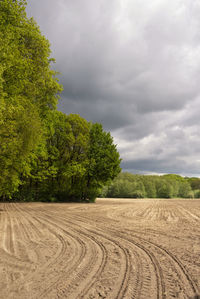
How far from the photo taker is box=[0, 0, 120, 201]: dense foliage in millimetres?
12625

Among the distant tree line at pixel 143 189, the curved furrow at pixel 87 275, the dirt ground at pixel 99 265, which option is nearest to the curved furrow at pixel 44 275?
the dirt ground at pixel 99 265

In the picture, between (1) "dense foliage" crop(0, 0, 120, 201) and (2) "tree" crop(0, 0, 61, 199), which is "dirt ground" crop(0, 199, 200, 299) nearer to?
(1) "dense foliage" crop(0, 0, 120, 201)

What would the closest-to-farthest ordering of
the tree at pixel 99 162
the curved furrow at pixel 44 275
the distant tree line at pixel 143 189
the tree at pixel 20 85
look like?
the curved furrow at pixel 44 275
the tree at pixel 20 85
the tree at pixel 99 162
the distant tree line at pixel 143 189

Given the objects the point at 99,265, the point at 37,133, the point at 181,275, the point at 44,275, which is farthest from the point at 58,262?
the point at 37,133

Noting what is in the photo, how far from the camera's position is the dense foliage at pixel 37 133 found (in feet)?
41.4

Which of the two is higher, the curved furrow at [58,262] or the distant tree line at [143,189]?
the distant tree line at [143,189]

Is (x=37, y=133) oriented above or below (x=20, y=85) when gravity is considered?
below

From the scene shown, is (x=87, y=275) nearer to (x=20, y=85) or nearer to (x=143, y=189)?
(x=20, y=85)

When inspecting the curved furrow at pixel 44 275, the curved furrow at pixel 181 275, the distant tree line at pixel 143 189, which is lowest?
the curved furrow at pixel 44 275

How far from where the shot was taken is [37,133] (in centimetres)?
1464

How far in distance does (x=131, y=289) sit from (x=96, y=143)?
2798 centimetres

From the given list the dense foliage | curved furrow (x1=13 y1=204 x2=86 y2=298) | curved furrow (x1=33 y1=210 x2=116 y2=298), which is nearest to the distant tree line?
the dense foliage

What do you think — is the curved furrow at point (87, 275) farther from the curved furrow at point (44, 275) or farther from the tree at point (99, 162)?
the tree at point (99, 162)

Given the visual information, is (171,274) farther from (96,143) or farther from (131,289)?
(96,143)
